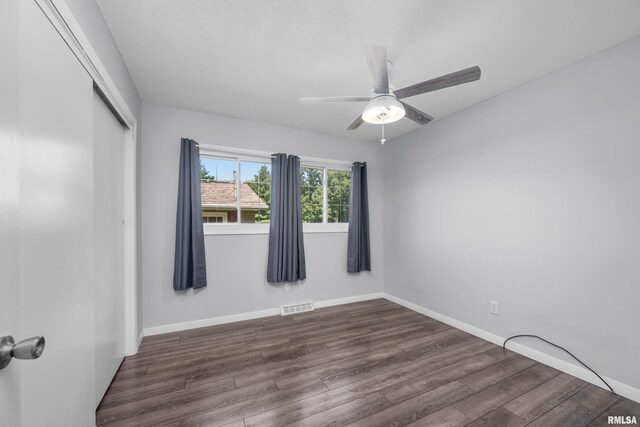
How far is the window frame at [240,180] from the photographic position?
3.09 metres

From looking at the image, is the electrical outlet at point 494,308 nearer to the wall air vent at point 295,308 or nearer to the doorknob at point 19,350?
the wall air vent at point 295,308

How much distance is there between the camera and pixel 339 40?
5.98ft

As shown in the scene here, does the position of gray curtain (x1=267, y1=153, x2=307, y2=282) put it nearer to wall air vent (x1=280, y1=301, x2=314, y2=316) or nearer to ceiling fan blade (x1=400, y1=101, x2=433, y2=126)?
wall air vent (x1=280, y1=301, x2=314, y2=316)

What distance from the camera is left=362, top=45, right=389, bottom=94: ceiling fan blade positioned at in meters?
1.49

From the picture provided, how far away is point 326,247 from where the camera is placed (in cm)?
374

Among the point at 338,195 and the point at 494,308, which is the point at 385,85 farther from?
the point at 494,308

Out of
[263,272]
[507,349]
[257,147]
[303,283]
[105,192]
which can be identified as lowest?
[507,349]

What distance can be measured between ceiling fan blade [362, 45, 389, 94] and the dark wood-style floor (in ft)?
7.05

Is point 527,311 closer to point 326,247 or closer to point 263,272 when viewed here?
point 326,247

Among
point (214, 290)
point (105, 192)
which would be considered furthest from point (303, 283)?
point (105, 192)

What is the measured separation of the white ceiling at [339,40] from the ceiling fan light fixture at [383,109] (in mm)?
492

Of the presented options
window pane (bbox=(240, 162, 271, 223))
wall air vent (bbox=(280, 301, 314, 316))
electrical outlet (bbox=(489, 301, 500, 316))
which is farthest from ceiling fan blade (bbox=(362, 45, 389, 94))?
wall air vent (bbox=(280, 301, 314, 316))

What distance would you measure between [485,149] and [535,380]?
2.12 meters

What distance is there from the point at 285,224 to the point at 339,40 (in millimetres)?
2124
